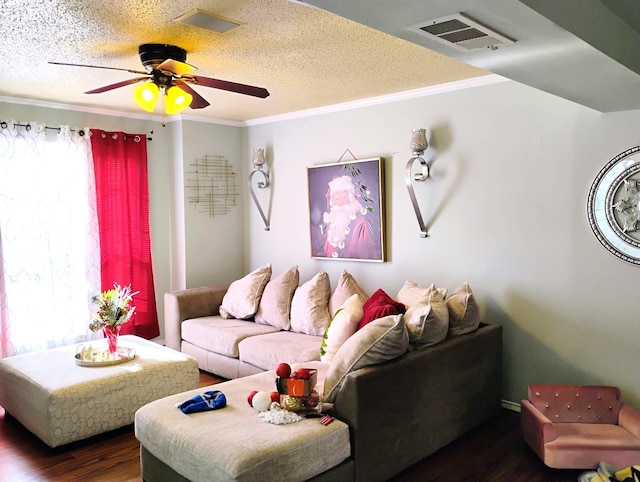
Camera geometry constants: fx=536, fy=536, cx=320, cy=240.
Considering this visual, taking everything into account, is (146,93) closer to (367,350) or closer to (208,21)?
(208,21)

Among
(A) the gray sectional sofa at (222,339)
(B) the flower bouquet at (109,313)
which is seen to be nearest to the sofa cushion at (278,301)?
(A) the gray sectional sofa at (222,339)

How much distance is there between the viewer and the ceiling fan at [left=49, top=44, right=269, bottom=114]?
9.95 ft

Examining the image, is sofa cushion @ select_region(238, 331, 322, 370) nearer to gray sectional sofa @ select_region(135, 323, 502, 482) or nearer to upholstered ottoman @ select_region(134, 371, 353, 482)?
gray sectional sofa @ select_region(135, 323, 502, 482)

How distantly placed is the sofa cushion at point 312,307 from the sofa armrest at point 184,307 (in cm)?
98

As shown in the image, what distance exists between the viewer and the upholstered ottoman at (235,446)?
2.32 m

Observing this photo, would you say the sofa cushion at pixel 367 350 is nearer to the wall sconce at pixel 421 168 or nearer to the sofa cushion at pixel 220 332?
the wall sconce at pixel 421 168

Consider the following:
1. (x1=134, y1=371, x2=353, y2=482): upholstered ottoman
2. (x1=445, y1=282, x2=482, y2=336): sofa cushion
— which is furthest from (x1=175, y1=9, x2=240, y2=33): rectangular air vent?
(x1=445, y1=282, x2=482, y2=336): sofa cushion

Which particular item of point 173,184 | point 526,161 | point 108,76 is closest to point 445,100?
point 526,161

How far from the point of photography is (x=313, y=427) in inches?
102

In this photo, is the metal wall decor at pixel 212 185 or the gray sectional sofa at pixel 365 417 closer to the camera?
the gray sectional sofa at pixel 365 417

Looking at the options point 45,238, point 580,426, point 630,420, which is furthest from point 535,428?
point 45,238

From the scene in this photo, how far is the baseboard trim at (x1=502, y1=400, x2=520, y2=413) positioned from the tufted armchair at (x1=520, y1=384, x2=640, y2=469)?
54cm

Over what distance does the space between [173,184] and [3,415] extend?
261cm

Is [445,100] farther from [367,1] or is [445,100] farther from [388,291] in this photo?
[367,1]
